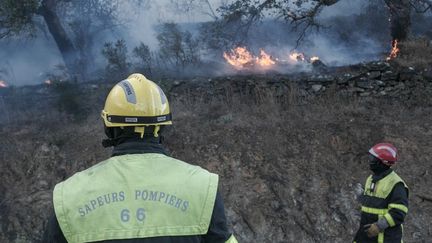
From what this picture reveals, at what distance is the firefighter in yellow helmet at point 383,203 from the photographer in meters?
4.98

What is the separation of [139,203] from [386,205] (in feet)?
12.9

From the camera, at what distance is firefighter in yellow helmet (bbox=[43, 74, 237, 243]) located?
1.95 meters

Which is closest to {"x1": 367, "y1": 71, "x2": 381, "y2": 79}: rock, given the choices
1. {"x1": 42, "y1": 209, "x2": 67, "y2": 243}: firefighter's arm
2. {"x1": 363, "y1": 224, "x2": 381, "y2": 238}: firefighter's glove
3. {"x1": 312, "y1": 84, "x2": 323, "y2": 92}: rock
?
{"x1": 312, "y1": 84, "x2": 323, "y2": 92}: rock

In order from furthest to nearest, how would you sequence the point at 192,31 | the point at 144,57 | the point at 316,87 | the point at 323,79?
the point at 192,31 < the point at 144,57 < the point at 323,79 < the point at 316,87

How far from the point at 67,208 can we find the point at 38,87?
35.1 feet

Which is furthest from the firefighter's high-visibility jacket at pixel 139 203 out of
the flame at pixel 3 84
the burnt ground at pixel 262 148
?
the flame at pixel 3 84

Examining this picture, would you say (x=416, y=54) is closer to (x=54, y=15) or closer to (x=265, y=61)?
(x=265, y=61)

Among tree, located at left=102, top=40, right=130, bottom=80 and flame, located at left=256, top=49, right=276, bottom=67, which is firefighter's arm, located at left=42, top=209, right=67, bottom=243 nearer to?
tree, located at left=102, top=40, right=130, bottom=80

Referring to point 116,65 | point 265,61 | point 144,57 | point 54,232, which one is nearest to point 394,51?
point 265,61

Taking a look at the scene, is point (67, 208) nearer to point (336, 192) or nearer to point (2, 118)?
point (336, 192)

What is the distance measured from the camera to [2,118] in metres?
10.2

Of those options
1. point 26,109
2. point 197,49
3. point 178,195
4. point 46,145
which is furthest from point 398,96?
point 178,195

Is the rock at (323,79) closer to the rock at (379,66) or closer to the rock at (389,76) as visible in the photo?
the rock at (379,66)

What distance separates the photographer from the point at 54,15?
1322 cm
